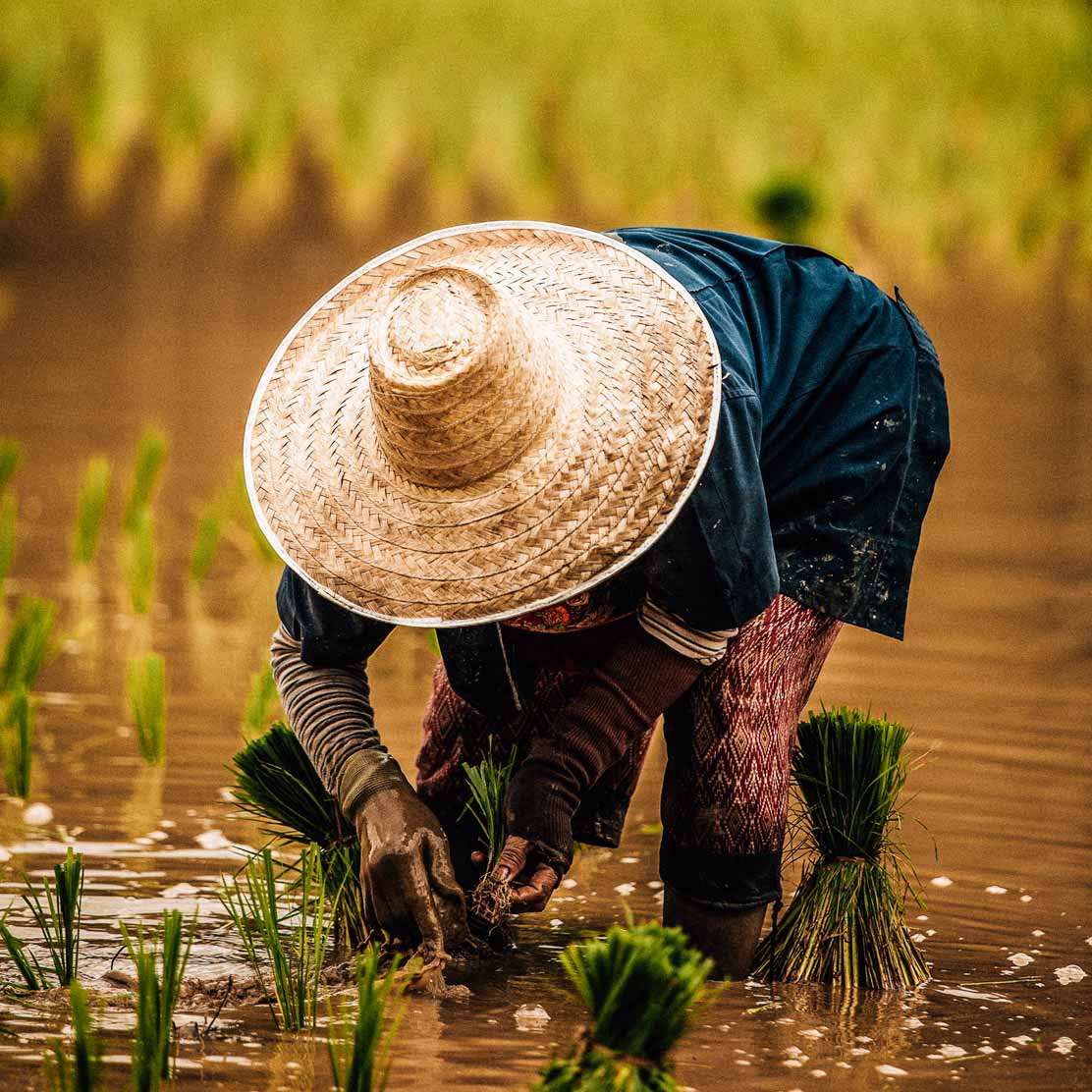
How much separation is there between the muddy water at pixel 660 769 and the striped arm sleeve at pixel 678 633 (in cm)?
58

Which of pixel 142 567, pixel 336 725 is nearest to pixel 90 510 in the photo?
pixel 142 567

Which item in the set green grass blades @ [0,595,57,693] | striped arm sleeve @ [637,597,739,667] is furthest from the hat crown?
green grass blades @ [0,595,57,693]

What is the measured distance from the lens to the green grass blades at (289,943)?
9.07 feet

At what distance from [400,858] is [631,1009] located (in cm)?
64

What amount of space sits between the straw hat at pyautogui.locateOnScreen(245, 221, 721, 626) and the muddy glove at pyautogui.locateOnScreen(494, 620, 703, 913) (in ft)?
0.93

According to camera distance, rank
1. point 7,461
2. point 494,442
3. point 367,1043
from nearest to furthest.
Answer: point 367,1043, point 494,442, point 7,461

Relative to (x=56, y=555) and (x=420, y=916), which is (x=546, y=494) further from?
(x=56, y=555)

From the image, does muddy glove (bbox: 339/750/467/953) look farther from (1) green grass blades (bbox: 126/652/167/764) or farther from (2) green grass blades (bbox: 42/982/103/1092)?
(1) green grass blades (bbox: 126/652/167/764)

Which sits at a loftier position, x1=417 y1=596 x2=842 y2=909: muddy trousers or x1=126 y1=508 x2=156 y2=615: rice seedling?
x1=126 y1=508 x2=156 y2=615: rice seedling

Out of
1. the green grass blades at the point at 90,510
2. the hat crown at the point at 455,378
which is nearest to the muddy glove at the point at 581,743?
the hat crown at the point at 455,378

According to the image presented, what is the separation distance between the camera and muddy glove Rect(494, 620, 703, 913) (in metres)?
2.79

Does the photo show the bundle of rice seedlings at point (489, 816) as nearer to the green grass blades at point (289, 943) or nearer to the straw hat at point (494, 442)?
the green grass blades at point (289, 943)

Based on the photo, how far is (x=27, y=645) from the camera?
4188mm

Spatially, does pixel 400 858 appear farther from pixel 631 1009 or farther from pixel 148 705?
pixel 148 705
